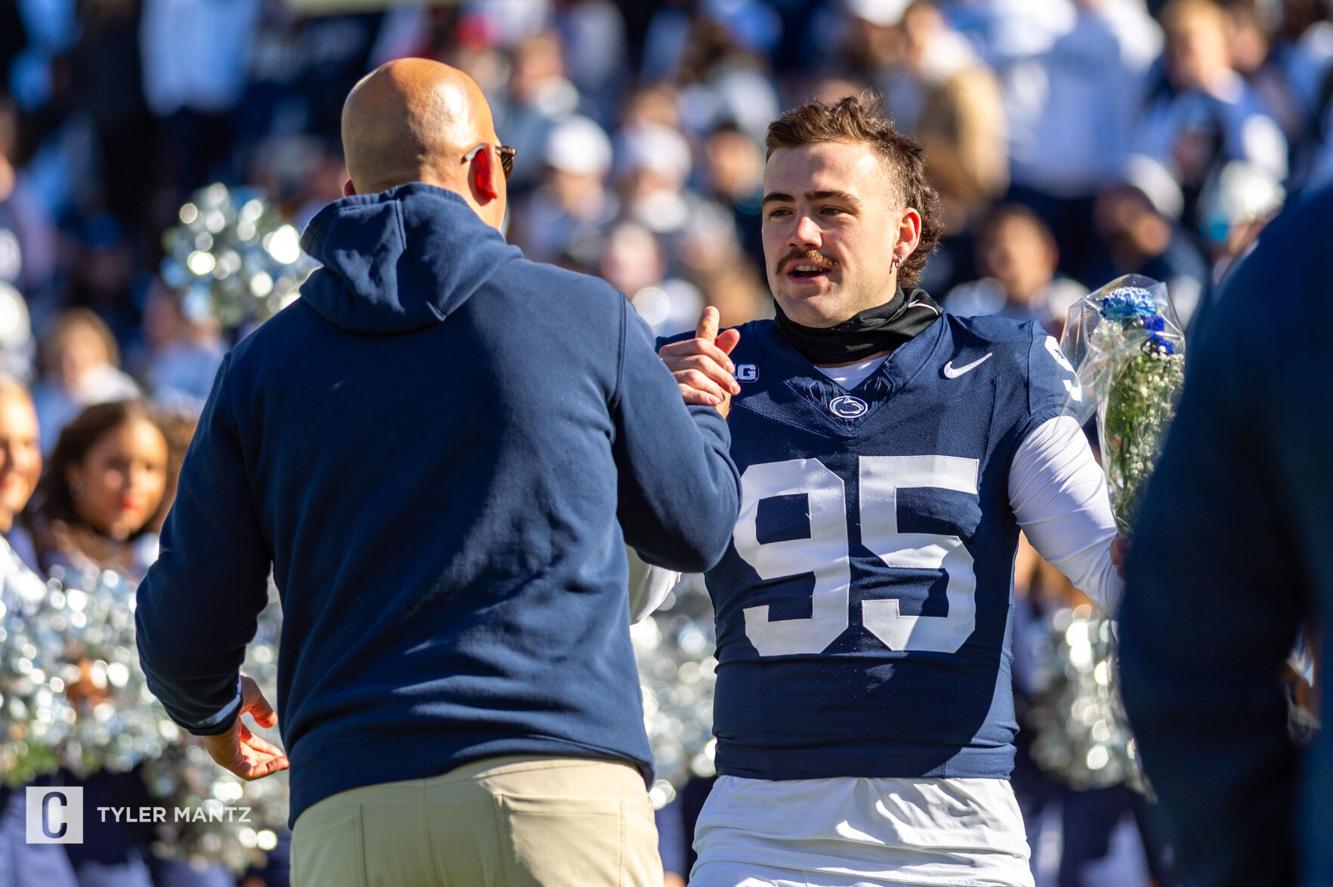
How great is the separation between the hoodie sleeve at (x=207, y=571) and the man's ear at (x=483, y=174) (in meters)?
0.45

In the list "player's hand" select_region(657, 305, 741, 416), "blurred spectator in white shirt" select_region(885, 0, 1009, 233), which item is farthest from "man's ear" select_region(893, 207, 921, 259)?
"blurred spectator in white shirt" select_region(885, 0, 1009, 233)

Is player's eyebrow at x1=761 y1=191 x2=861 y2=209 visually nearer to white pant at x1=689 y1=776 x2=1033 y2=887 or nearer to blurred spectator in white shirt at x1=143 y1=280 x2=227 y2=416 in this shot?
white pant at x1=689 y1=776 x2=1033 y2=887

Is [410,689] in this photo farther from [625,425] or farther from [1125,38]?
[1125,38]

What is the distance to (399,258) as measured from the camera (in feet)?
8.80

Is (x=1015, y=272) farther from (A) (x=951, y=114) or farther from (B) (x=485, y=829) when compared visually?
(B) (x=485, y=829)

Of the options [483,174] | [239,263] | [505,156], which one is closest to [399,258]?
[483,174]

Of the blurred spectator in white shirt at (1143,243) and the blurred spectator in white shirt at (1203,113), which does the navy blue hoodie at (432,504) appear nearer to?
the blurred spectator in white shirt at (1143,243)

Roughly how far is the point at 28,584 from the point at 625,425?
3232mm

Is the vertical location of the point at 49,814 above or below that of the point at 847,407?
below

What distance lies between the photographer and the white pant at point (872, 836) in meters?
3.16

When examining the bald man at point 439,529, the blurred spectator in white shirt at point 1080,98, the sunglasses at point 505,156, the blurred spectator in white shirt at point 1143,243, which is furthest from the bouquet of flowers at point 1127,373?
the blurred spectator in white shirt at point 1080,98

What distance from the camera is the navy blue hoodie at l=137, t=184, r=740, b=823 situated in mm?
2543

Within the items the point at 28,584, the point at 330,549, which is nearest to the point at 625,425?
the point at 330,549

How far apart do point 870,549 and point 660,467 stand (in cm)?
72
